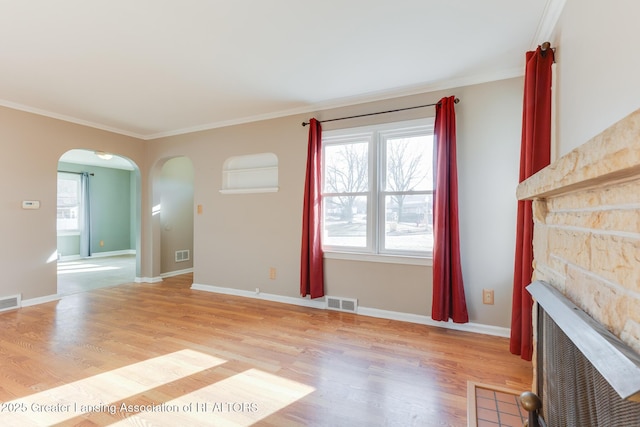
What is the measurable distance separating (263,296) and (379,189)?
2145 millimetres

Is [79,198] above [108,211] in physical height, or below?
above

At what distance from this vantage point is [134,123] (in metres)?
4.34

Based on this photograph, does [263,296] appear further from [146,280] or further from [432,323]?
[146,280]

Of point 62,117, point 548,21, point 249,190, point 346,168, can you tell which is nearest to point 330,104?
point 346,168

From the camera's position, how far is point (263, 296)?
13.2ft

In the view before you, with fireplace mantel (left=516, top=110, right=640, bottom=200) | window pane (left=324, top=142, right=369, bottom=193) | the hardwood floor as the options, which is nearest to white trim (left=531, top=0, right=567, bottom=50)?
fireplace mantel (left=516, top=110, right=640, bottom=200)

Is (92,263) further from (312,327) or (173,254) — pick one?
(312,327)

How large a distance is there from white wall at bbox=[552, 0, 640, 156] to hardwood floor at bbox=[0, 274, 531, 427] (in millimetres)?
1694

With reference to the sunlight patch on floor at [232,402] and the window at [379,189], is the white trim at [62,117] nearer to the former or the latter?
the window at [379,189]

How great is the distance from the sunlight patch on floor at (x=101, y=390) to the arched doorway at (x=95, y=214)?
15.3 feet

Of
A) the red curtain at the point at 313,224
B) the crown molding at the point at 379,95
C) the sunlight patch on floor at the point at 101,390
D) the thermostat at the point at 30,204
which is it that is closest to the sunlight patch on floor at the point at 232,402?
the sunlight patch on floor at the point at 101,390

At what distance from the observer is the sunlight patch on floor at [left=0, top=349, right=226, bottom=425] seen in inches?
65.7

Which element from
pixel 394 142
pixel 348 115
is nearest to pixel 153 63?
pixel 348 115

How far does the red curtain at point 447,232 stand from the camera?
2.85 m
